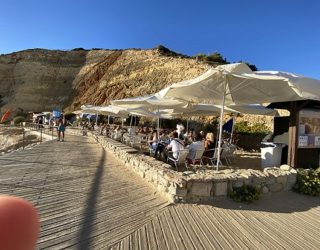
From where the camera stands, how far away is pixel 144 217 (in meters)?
5.04

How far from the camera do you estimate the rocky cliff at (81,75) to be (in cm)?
4356

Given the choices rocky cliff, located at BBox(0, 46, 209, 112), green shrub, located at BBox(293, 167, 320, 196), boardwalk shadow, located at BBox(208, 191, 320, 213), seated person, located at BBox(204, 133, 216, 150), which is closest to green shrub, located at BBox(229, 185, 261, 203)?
boardwalk shadow, located at BBox(208, 191, 320, 213)

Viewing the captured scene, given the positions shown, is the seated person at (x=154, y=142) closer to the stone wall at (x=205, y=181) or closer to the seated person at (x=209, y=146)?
the seated person at (x=209, y=146)

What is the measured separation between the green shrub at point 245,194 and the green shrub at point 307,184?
159cm

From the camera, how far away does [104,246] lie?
391cm

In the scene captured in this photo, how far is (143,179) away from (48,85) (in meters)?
59.9

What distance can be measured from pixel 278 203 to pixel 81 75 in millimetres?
60275

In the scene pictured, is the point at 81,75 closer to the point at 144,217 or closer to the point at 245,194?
the point at 245,194

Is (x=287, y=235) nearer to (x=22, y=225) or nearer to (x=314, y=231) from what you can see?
(x=314, y=231)

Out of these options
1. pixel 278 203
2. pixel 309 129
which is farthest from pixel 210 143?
pixel 278 203

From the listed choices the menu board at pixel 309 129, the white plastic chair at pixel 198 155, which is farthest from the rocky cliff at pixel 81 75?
the white plastic chair at pixel 198 155

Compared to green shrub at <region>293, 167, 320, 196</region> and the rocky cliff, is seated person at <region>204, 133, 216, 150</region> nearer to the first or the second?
green shrub at <region>293, 167, 320, 196</region>

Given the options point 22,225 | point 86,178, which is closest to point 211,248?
point 22,225

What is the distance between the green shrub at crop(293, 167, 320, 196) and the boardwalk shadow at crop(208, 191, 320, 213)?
185 mm
